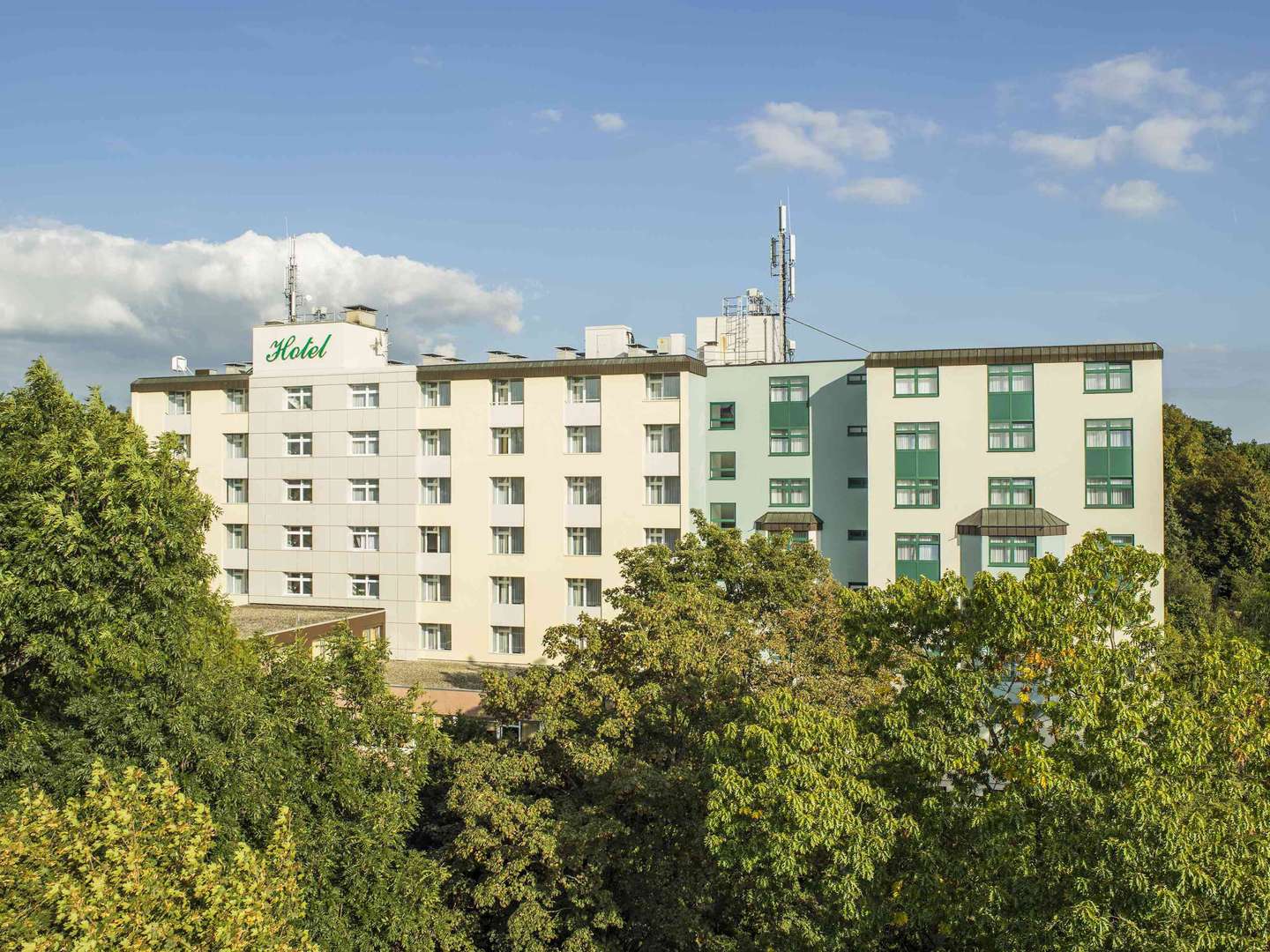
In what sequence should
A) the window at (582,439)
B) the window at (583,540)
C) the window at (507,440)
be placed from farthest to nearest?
the window at (507,440) → the window at (582,439) → the window at (583,540)

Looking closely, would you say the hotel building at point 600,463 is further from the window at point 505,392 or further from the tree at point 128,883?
the tree at point 128,883

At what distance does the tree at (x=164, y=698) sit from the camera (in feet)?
67.7

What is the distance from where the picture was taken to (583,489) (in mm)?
50219

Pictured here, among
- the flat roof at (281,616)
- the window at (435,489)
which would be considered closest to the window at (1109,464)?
the window at (435,489)

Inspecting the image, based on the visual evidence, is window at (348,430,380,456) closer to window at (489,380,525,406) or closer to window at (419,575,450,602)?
window at (489,380,525,406)

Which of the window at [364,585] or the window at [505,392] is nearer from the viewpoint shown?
the window at [505,392]

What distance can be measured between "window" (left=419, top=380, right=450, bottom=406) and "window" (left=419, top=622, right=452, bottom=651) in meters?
11.1

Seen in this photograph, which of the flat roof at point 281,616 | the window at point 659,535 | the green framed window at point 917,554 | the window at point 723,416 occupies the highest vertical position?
the window at point 723,416

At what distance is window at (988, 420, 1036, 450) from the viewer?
147 feet

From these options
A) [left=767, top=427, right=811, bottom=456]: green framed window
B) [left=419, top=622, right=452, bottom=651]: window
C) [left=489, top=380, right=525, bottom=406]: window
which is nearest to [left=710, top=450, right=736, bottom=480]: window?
[left=767, top=427, right=811, bottom=456]: green framed window

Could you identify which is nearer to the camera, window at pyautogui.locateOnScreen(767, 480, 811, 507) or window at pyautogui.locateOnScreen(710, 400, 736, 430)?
window at pyautogui.locateOnScreen(767, 480, 811, 507)

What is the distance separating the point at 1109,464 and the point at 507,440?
2729 centimetres

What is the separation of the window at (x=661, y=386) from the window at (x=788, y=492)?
248 inches

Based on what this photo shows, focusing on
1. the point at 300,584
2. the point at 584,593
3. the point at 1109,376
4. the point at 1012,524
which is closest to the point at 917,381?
the point at 1012,524
